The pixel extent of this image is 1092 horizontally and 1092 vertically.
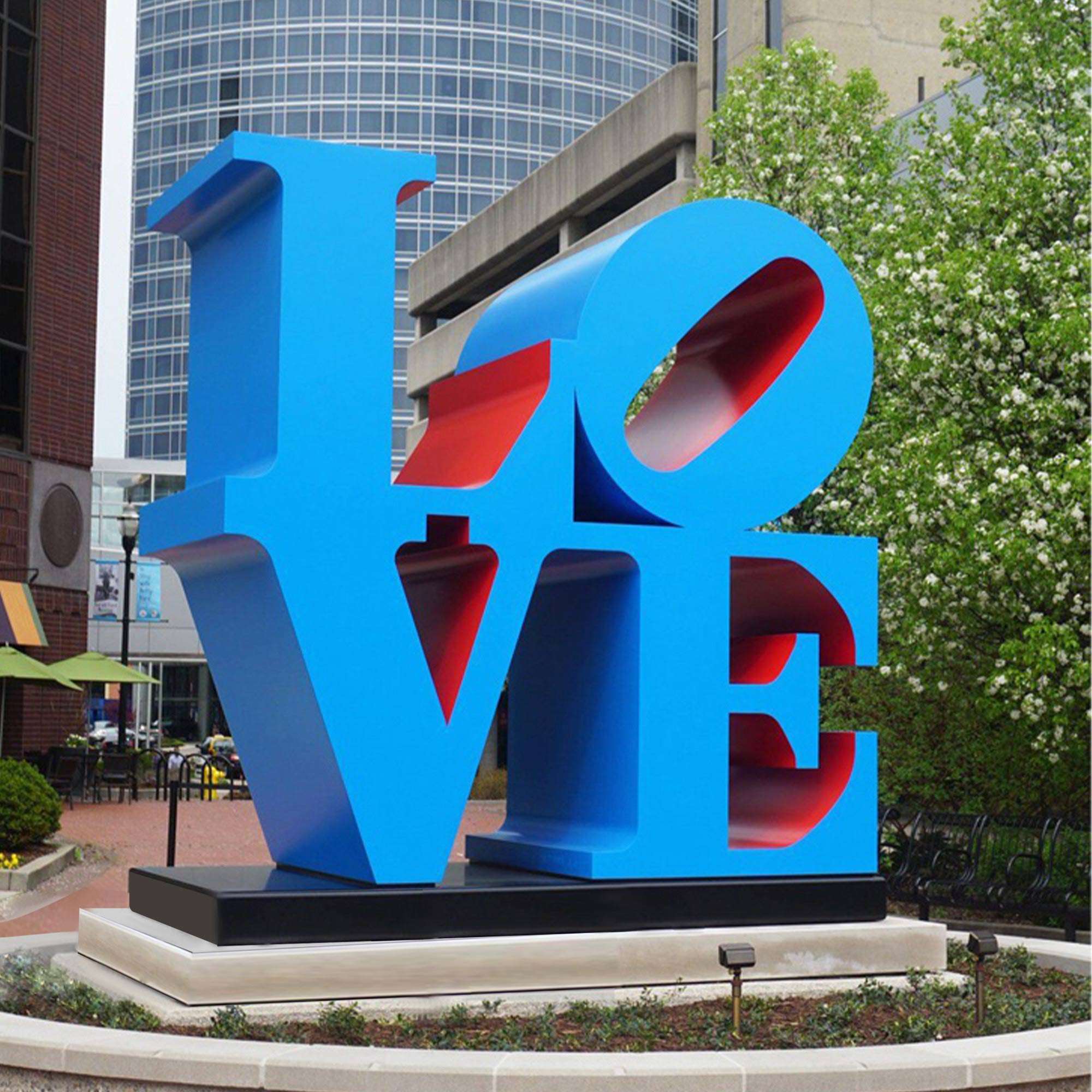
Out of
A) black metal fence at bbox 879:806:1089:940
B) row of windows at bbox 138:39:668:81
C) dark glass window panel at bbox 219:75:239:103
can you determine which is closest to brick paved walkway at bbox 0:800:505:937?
black metal fence at bbox 879:806:1089:940

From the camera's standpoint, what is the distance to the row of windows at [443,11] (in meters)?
102

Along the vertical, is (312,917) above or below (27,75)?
below

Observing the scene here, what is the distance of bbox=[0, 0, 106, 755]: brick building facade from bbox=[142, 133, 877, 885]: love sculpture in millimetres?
21815

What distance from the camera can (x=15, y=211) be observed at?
32.4 metres

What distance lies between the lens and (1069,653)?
16.7 m

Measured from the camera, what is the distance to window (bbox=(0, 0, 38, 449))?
106 ft

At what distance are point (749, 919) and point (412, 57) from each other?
3825 inches

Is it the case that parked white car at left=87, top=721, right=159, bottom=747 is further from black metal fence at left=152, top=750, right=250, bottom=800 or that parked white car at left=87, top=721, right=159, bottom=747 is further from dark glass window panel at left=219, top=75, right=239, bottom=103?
dark glass window panel at left=219, top=75, right=239, bottom=103

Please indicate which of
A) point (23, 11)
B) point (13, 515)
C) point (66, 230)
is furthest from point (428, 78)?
point (13, 515)

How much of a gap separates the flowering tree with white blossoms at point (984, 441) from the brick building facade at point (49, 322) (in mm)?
14618

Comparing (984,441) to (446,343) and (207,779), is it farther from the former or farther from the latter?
(446,343)

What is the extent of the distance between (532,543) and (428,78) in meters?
96.4

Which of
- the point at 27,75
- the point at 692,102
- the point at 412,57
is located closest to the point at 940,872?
the point at 27,75

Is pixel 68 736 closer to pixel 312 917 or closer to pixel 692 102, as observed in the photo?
pixel 692 102
